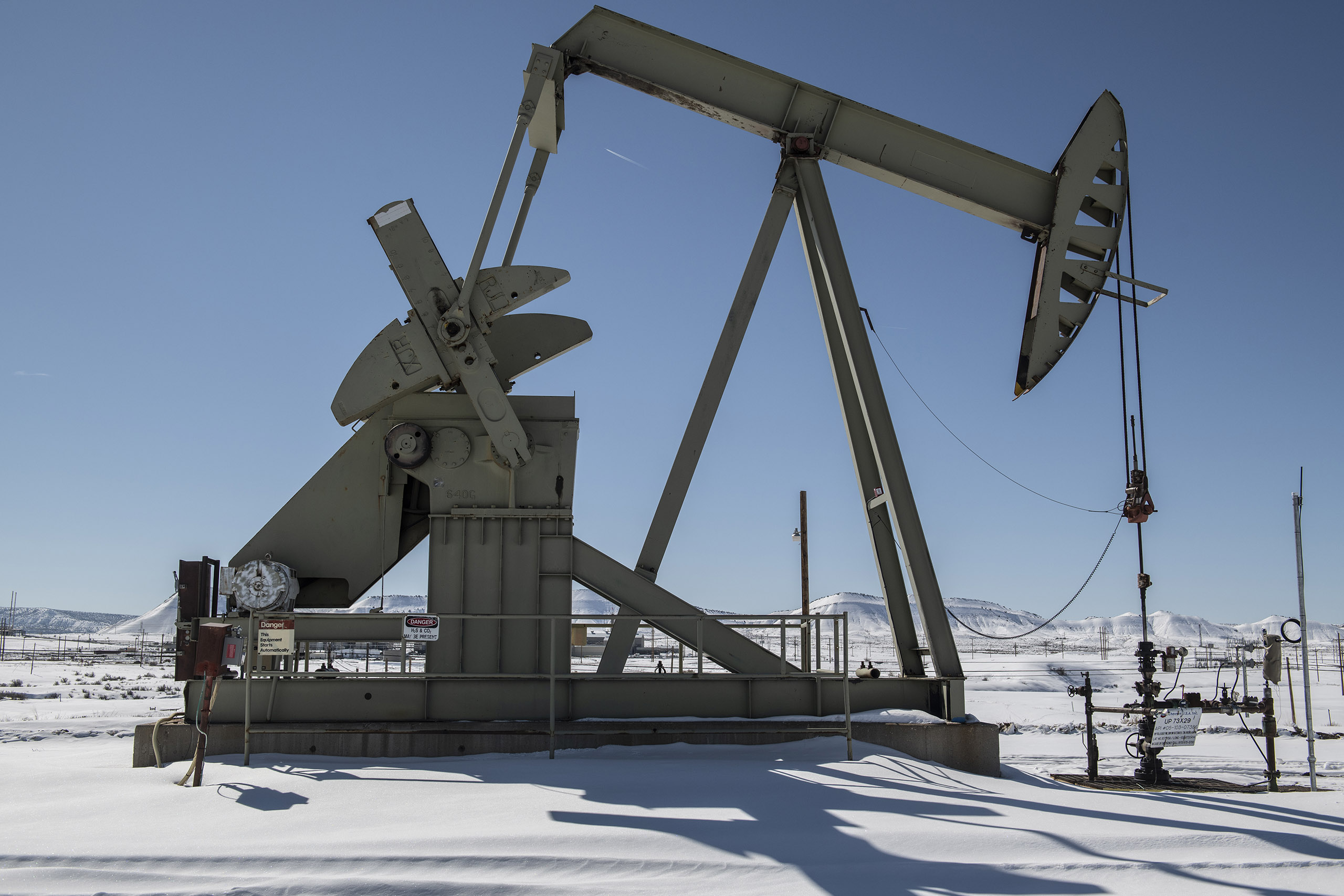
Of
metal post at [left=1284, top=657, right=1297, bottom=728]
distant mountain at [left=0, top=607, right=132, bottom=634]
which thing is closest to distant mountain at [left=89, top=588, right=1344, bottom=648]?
distant mountain at [left=0, top=607, right=132, bottom=634]

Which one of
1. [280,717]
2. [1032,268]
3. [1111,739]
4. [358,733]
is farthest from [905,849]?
[1111,739]

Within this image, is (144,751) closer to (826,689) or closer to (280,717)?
(280,717)

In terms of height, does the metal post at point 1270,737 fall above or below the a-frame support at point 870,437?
below

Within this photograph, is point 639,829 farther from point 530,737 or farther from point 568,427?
point 568,427

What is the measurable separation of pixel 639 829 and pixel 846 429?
220 inches

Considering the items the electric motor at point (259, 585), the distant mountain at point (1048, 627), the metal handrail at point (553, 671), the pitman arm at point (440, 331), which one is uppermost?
the pitman arm at point (440, 331)

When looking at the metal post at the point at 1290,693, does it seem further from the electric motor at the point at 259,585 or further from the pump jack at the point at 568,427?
the electric motor at the point at 259,585

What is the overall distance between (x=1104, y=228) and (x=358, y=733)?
894 cm

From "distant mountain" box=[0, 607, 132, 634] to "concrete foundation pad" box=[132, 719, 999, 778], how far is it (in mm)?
159169

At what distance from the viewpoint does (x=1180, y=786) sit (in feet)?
31.4

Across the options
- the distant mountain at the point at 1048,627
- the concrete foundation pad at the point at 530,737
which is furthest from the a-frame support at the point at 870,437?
the distant mountain at the point at 1048,627

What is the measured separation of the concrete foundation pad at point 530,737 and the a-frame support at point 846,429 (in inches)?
31.3

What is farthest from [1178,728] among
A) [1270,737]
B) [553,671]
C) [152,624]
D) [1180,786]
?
[152,624]

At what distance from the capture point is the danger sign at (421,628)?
7738 mm
